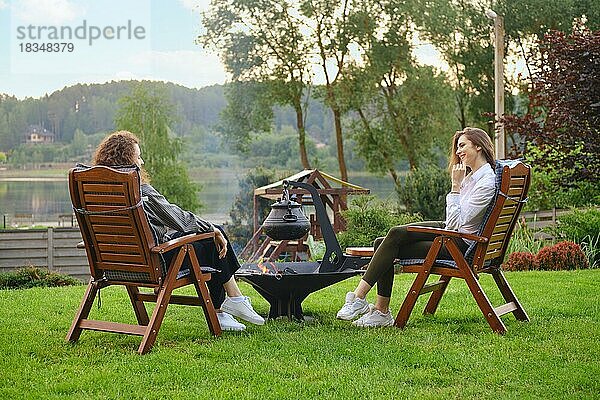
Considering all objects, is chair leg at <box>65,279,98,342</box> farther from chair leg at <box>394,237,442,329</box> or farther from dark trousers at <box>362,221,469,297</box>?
chair leg at <box>394,237,442,329</box>

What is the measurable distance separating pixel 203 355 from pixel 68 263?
8740mm

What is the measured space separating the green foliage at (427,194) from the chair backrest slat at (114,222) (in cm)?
849

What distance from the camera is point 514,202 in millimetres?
4395

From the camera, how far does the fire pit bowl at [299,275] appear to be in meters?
4.61

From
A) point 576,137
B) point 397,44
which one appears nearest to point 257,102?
point 397,44

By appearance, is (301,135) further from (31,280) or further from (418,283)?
(418,283)

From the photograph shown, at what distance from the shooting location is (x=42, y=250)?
11891mm

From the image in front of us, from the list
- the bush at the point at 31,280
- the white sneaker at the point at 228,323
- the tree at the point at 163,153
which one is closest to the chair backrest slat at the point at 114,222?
the white sneaker at the point at 228,323

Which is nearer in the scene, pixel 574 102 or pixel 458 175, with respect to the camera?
pixel 458 175

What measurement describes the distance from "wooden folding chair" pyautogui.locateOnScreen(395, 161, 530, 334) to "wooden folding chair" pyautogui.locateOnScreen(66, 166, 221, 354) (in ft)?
3.80

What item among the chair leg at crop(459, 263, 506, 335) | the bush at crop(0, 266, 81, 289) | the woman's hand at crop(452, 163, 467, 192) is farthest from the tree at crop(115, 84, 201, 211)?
the chair leg at crop(459, 263, 506, 335)

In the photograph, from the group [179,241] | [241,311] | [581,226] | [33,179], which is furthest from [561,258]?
[33,179]

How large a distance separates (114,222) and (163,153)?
38.3ft

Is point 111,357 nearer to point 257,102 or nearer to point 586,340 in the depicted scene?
point 586,340
